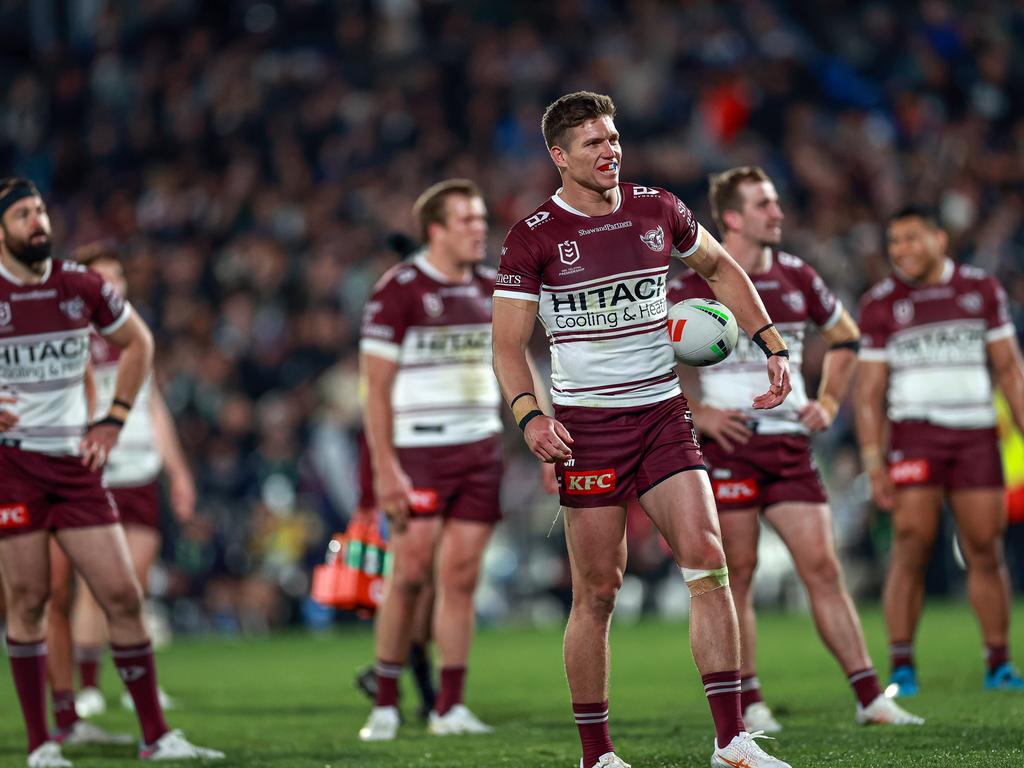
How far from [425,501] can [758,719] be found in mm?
2211

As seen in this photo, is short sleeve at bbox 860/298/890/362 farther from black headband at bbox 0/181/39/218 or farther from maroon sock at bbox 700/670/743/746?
black headband at bbox 0/181/39/218

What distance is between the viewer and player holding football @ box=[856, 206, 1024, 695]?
31.4 ft

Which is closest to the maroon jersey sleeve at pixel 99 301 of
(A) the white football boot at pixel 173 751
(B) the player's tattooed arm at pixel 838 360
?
(A) the white football boot at pixel 173 751

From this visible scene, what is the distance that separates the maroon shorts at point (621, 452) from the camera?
21.4 ft

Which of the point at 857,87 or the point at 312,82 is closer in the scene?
the point at 857,87

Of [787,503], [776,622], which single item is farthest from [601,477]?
[776,622]

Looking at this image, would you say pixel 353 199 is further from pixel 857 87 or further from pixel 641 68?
pixel 857 87

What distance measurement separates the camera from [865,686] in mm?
7840

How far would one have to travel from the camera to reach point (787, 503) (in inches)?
321

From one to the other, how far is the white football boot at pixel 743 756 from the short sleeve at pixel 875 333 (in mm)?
4130

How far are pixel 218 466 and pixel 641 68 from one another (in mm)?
8039

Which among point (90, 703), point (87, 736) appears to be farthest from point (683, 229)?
point (90, 703)

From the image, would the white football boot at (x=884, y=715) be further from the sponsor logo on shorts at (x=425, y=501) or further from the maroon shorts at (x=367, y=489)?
the maroon shorts at (x=367, y=489)

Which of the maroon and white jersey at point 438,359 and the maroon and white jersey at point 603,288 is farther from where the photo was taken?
the maroon and white jersey at point 438,359
